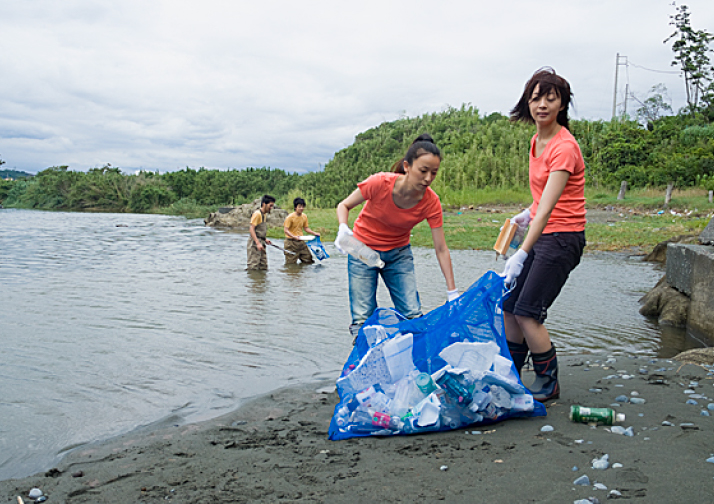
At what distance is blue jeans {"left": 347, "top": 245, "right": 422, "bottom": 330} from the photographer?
170 inches

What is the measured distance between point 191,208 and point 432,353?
181 feet

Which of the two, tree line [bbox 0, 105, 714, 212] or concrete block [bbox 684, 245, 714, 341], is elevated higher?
tree line [bbox 0, 105, 714, 212]

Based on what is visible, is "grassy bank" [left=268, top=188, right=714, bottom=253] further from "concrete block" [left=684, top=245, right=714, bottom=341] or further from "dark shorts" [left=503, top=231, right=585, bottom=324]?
"dark shorts" [left=503, top=231, right=585, bottom=324]

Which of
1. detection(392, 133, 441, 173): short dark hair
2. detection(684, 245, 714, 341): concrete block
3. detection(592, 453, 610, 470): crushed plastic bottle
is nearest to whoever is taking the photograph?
detection(592, 453, 610, 470): crushed plastic bottle

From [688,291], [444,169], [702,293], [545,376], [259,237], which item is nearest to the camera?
[545,376]

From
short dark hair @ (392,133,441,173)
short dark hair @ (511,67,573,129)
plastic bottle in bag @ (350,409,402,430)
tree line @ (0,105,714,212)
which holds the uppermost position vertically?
tree line @ (0,105,714,212)

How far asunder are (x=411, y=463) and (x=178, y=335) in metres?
4.57

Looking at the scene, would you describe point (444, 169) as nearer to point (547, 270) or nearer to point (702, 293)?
point (702, 293)

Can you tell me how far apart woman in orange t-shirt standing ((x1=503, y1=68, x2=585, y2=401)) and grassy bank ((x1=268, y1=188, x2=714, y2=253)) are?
35.5 feet

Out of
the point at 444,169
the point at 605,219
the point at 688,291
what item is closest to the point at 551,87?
the point at 688,291

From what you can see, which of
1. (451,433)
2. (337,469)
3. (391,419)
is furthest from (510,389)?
(337,469)

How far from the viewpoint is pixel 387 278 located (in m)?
4.43

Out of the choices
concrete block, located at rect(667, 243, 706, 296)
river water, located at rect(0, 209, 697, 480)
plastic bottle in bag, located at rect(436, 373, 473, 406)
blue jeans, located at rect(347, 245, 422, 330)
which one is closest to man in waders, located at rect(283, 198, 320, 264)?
river water, located at rect(0, 209, 697, 480)

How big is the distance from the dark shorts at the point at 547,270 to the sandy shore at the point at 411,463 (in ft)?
2.21
